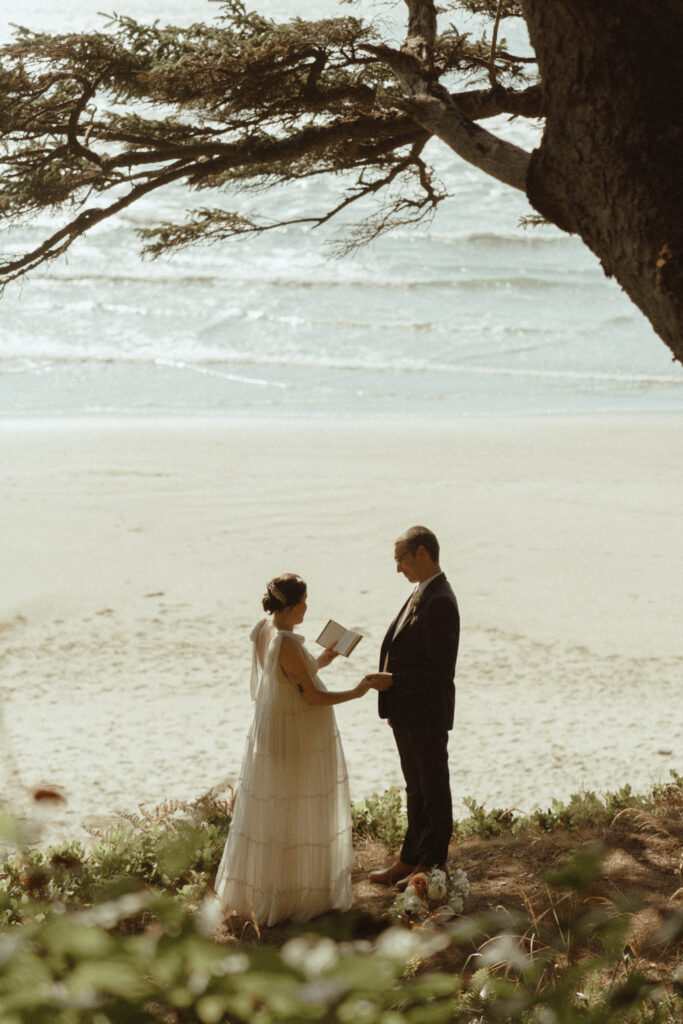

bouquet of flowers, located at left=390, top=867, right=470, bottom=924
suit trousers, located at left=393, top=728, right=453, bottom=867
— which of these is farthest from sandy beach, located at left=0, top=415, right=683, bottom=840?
bouquet of flowers, located at left=390, top=867, right=470, bottom=924

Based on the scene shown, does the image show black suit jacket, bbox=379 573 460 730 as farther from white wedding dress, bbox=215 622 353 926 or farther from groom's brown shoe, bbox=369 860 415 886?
groom's brown shoe, bbox=369 860 415 886

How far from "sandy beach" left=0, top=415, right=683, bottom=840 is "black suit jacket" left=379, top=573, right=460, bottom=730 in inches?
80.5

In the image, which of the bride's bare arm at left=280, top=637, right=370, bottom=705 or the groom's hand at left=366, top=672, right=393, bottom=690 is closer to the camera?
the bride's bare arm at left=280, top=637, right=370, bottom=705

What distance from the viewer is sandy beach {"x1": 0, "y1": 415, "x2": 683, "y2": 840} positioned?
8.38 m

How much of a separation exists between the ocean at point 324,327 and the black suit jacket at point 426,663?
1651 cm

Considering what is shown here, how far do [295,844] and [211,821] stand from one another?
144 centimetres

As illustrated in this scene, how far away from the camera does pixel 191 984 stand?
1.08 meters

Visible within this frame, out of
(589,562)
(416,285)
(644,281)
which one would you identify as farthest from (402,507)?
(416,285)

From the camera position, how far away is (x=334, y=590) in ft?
42.1

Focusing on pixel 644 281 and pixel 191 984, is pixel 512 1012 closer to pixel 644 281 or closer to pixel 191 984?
pixel 191 984

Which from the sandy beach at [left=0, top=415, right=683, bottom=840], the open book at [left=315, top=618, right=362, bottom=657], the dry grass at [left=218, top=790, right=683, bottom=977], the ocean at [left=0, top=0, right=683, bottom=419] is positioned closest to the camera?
the dry grass at [left=218, top=790, right=683, bottom=977]

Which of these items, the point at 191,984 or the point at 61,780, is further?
the point at 61,780

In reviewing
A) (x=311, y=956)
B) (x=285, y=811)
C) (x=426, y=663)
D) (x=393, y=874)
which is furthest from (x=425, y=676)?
(x=311, y=956)

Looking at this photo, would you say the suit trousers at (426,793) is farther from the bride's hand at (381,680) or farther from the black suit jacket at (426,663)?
the bride's hand at (381,680)
